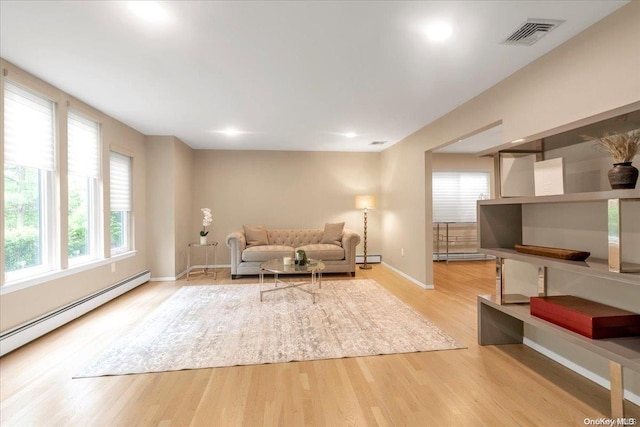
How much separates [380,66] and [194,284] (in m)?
4.17

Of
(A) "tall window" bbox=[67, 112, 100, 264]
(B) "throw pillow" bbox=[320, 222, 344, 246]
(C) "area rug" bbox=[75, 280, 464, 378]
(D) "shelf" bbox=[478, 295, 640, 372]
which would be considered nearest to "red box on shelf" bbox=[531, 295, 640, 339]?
(D) "shelf" bbox=[478, 295, 640, 372]

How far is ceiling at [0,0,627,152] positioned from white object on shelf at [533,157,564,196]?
94 cm

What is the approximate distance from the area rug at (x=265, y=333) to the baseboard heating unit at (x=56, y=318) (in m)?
0.75

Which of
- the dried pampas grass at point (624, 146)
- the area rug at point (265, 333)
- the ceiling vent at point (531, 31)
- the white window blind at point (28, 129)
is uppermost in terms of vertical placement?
the ceiling vent at point (531, 31)

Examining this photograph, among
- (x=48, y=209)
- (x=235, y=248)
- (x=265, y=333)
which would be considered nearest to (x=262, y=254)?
(x=235, y=248)

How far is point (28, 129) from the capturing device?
9.12 ft

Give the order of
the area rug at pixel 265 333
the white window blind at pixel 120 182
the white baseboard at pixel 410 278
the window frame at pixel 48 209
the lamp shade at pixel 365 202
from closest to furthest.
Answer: the area rug at pixel 265 333, the window frame at pixel 48 209, the white window blind at pixel 120 182, the white baseboard at pixel 410 278, the lamp shade at pixel 365 202

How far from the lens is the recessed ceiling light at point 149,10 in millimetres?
1798

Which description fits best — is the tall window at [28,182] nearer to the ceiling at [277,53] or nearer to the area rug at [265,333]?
the ceiling at [277,53]

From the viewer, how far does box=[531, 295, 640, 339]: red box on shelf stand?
5.53 feet

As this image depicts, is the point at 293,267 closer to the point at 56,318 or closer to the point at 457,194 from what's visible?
the point at 56,318

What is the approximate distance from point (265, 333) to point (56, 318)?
83.0 inches

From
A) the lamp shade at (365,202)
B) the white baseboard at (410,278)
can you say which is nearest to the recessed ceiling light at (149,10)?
the white baseboard at (410,278)

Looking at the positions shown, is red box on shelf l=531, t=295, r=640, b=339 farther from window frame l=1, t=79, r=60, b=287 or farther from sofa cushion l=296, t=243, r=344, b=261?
window frame l=1, t=79, r=60, b=287
